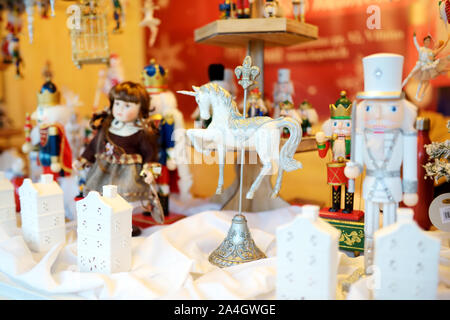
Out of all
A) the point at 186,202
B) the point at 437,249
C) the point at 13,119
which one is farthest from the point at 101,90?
the point at 437,249

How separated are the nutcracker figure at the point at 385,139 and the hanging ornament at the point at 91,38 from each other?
1288mm

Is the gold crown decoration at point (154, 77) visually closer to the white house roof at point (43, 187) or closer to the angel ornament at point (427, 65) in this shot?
the white house roof at point (43, 187)

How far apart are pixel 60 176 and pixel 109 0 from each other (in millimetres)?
890

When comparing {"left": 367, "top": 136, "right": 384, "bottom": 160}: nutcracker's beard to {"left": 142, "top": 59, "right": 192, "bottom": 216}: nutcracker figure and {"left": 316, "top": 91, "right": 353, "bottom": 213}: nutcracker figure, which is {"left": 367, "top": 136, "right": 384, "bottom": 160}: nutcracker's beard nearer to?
{"left": 316, "top": 91, "right": 353, "bottom": 213}: nutcracker figure

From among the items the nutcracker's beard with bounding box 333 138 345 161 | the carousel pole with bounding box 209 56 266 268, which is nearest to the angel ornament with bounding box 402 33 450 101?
the nutcracker's beard with bounding box 333 138 345 161

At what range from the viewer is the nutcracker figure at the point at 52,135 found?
196 cm

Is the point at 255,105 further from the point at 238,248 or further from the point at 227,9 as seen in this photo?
the point at 238,248

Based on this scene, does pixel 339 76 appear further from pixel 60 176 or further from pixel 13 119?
pixel 13 119

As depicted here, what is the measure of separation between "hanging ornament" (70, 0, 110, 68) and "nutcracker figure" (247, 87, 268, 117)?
0.70 metres

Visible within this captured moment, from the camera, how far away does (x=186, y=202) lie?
7.18 feet

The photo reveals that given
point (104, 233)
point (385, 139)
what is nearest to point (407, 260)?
point (385, 139)

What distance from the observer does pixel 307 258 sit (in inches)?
38.3

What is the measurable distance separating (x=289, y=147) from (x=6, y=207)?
1.07 metres

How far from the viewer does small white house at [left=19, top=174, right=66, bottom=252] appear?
1.44 m
